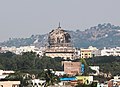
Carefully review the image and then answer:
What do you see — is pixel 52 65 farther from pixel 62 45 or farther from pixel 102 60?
pixel 62 45

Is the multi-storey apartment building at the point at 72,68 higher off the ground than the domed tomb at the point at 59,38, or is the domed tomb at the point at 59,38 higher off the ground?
the domed tomb at the point at 59,38

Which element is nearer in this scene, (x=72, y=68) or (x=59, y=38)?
(x=72, y=68)

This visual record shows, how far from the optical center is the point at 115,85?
7300 cm

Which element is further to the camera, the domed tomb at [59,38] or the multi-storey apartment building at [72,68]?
the domed tomb at [59,38]

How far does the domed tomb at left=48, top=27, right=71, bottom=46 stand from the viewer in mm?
164750

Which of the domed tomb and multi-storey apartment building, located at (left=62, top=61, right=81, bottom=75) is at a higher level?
the domed tomb

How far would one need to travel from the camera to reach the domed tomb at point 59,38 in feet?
541

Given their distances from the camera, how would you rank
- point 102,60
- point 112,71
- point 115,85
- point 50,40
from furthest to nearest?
point 50,40, point 102,60, point 112,71, point 115,85

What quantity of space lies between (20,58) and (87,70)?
48.5 feet

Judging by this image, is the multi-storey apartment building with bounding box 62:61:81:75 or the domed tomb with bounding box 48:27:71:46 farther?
the domed tomb with bounding box 48:27:71:46

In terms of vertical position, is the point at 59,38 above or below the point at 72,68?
above

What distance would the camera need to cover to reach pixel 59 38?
16562cm

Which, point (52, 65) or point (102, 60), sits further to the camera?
point (102, 60)

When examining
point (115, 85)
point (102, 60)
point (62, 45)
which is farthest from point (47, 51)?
point (115, 85)
